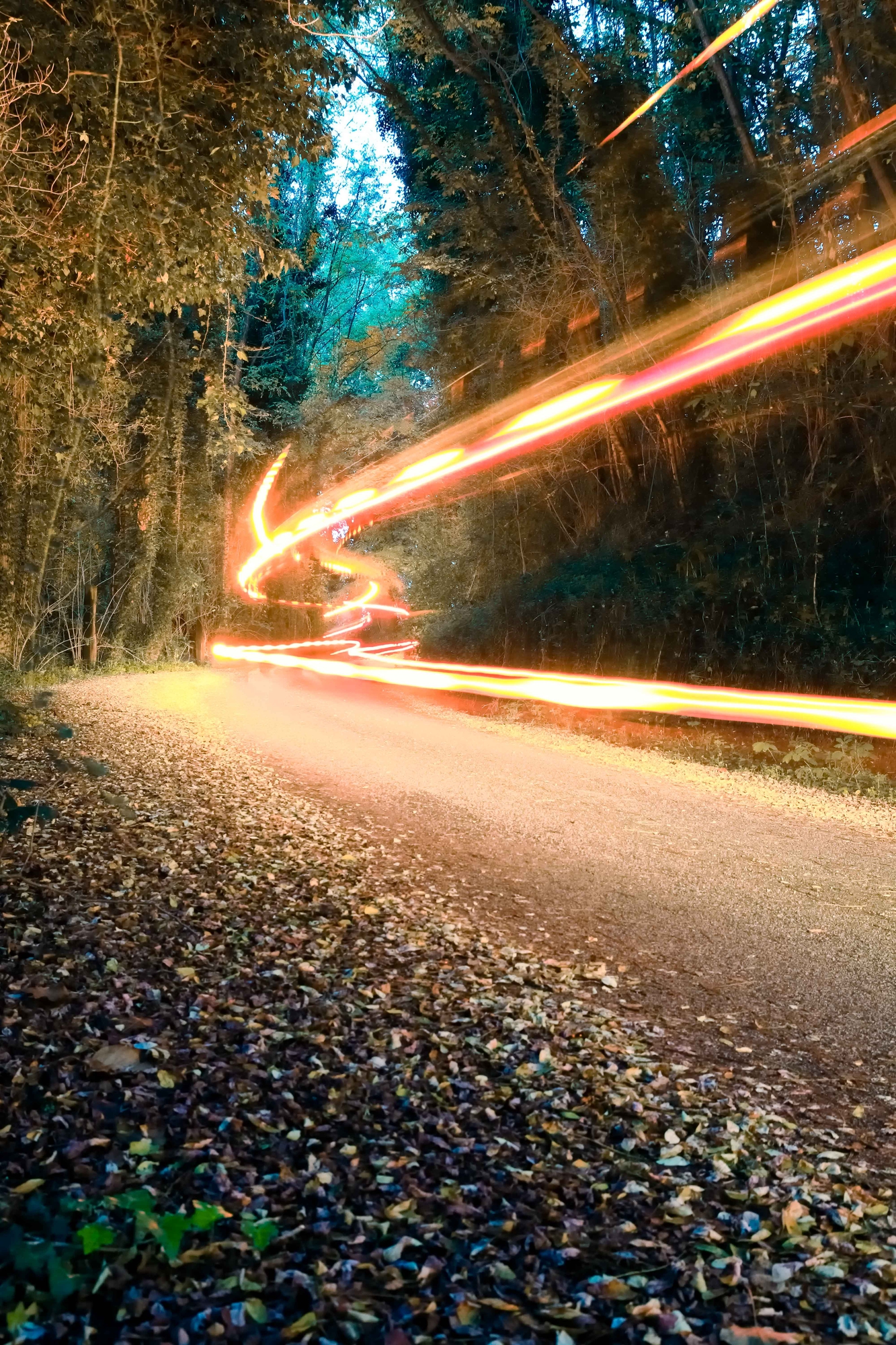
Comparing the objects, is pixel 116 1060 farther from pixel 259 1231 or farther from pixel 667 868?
pixel 667 868

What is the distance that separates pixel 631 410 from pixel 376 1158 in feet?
42.6

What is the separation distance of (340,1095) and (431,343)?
21061 millimetres

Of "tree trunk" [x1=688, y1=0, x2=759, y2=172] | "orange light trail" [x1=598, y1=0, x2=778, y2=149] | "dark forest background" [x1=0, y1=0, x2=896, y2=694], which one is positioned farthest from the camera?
"tree trunk" [x1=688, y1=0, x2=759, y2=172]

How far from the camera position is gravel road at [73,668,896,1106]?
396 centimetres

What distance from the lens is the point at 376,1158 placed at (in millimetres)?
2744

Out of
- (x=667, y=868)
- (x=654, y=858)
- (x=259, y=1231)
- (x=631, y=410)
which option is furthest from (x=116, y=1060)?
(x=631, y=410)

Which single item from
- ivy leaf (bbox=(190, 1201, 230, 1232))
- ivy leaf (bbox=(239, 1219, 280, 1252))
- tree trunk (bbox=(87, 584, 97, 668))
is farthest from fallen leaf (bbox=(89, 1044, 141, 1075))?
tree trunk (bbox=(87, 584, 97, 668))

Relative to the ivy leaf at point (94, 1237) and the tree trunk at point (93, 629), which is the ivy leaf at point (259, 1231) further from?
the tree trunk at point (93, 629)

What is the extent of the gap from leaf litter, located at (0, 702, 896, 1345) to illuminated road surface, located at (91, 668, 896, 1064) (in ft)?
2.06

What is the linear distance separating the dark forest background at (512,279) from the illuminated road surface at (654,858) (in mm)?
2740

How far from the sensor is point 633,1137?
2.92 meters

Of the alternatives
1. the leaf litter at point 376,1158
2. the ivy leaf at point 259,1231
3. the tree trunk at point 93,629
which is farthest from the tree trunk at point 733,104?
the tree trunk at point 93,629

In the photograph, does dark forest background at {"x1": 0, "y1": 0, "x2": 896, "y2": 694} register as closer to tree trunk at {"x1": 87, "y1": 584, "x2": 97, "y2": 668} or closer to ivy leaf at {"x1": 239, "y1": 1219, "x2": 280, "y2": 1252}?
tree trunk at {"x1": 87, "y1": 584, "x2": 97, "y2": 668}

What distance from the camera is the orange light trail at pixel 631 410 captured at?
31.9ft
